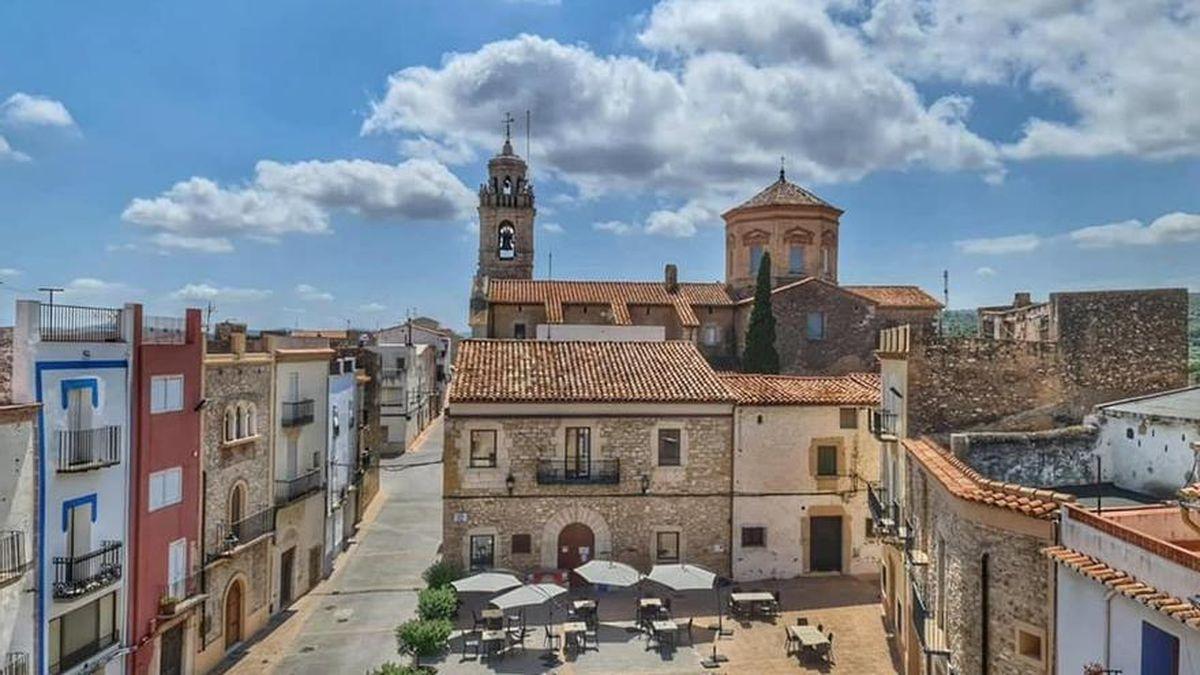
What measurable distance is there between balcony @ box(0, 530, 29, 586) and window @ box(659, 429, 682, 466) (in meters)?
18.0

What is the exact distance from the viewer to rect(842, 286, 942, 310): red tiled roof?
1934 inches

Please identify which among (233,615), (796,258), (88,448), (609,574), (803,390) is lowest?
(233,615)

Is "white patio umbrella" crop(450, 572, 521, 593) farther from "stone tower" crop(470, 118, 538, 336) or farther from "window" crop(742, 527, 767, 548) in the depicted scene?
"stone tower" crop(470, 118, 538, 336)

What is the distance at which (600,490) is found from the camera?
26328 millimetres

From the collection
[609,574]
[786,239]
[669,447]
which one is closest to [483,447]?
[609,574]

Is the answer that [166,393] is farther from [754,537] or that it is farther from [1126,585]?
[1126,585]

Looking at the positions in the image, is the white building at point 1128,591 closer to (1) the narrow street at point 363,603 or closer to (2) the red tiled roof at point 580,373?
(2) the red tiled roof at point 580,373

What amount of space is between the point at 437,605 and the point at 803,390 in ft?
48.8

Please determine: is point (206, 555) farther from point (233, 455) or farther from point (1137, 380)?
point (1137, 380)

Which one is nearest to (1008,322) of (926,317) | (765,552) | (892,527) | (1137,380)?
(1137,380)

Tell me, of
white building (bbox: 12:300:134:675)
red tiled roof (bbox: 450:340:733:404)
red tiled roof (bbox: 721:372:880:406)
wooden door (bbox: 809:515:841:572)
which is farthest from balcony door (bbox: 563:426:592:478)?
white building (bbox: 12:300:134:675)

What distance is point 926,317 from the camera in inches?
1921

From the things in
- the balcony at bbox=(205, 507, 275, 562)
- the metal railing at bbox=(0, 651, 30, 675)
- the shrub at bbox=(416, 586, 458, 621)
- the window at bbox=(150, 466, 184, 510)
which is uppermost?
the window at bbox=(150, 466, 184, 510)

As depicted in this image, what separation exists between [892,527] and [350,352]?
24821 millimetres
